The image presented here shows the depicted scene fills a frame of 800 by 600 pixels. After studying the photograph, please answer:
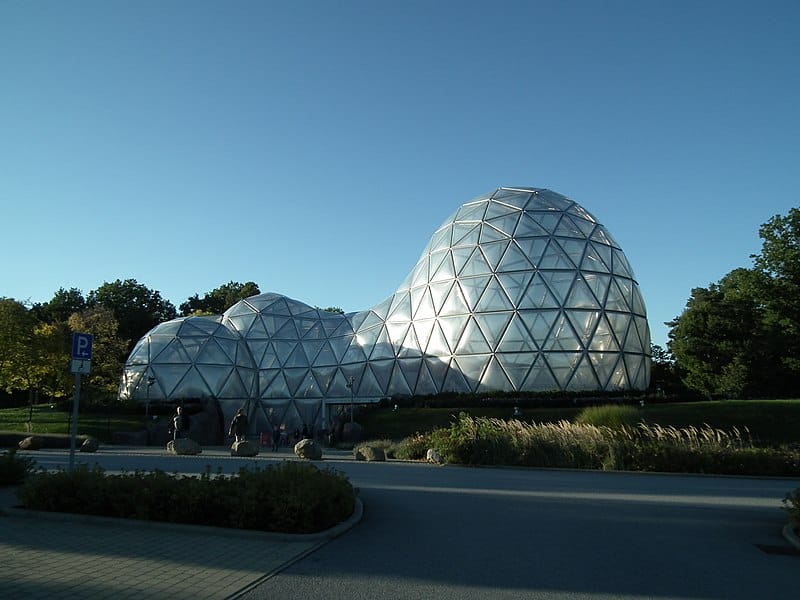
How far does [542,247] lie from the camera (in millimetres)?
41094

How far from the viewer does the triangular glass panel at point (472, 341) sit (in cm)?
3975

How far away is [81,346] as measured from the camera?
1270 centimetres

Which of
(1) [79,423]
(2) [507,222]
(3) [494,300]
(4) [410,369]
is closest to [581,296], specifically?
(3) [494,300]

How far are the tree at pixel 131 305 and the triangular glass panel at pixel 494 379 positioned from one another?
5635 cm

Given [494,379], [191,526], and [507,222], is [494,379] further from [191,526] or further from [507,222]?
[191,526]

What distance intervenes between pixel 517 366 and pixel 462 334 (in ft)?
13.7

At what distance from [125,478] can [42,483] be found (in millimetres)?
1390

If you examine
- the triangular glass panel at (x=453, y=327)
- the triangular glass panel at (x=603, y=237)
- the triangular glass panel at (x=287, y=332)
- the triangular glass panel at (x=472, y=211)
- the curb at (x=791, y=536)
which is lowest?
the curb at (x=791, y=536)

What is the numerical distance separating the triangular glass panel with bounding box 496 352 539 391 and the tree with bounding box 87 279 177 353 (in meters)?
57.6

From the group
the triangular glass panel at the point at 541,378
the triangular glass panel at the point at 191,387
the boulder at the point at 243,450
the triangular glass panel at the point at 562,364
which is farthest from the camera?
the triangular glass panel at the point at 191,387

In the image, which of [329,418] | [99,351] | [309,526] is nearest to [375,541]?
[309,526]

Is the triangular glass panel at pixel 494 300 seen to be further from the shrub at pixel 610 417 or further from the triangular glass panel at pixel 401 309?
the shrub at pixel 610 417

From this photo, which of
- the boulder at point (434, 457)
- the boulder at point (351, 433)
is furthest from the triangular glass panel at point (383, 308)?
the boulder at point (434, 457)

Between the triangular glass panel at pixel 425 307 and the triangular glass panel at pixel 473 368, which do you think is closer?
the triangular glass panel at pixel 473 368
